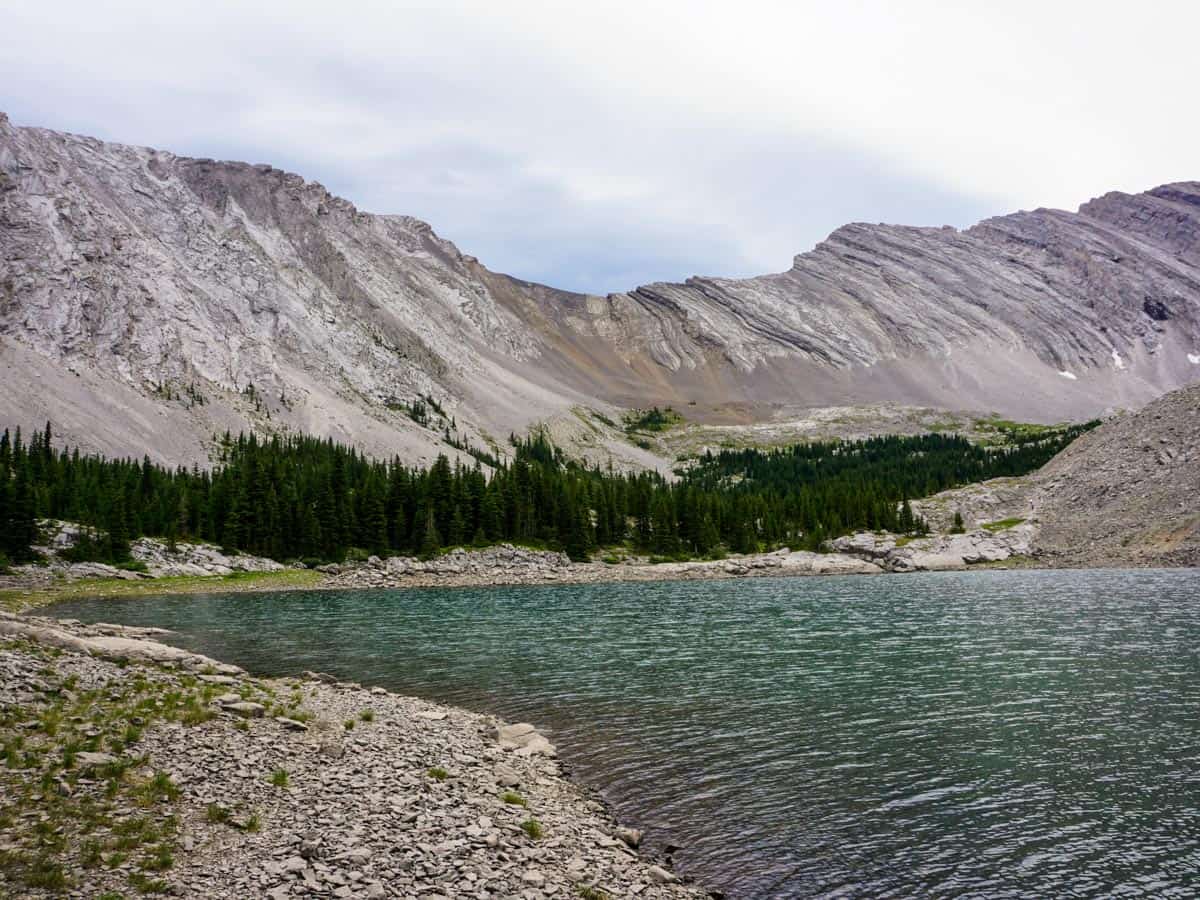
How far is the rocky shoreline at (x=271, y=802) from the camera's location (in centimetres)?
1355

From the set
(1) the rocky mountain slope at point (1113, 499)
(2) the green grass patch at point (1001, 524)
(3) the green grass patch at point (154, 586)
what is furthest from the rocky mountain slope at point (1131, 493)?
(3) the green grass patch at point (154, 586)

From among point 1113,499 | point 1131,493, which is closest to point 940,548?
point 1113,499

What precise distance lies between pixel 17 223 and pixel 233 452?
88.1 m

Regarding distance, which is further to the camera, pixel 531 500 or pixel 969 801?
pixel 531 500

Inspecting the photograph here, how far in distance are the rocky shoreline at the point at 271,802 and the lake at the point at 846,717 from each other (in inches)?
109

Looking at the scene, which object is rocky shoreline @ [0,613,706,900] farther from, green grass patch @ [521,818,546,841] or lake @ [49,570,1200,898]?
lake @ [49,570,1200,898]

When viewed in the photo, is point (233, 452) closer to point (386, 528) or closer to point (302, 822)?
point (386, 528)

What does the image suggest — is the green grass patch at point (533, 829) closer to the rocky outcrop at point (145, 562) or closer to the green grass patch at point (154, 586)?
the green grass patch at point (154, 586)

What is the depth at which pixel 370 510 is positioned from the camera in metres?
119

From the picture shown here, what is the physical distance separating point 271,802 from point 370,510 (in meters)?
105

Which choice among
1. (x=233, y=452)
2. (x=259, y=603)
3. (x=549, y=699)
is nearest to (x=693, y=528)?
(x=259, y=603)

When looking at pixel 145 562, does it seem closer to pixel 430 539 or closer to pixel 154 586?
pixel 154 586

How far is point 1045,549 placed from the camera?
124000 millimetres

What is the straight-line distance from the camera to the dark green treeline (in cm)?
10044
